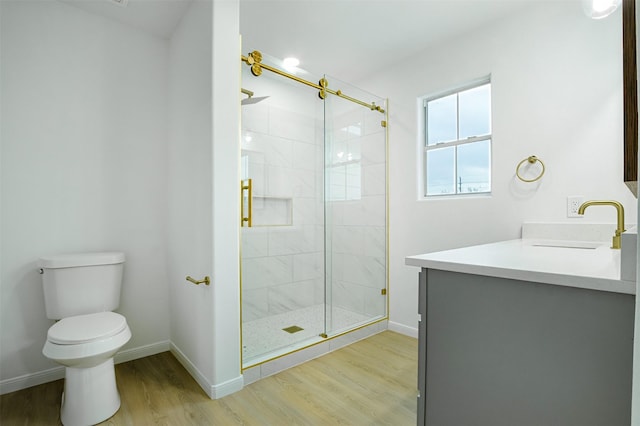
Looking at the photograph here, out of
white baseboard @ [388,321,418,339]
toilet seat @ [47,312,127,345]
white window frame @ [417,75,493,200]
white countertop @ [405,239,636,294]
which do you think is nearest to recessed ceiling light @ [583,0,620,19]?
Answer: white window frame @ [417,75,493,200]

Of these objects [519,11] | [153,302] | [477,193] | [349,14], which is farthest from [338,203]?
[519,11]

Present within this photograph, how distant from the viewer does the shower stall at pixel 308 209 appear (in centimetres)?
222

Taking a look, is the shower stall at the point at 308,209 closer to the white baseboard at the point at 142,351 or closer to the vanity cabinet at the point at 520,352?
the white baseboard at the point at 142,351

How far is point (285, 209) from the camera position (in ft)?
8.27

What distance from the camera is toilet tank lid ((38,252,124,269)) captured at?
6.30ft

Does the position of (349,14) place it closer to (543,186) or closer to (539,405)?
(543,186)

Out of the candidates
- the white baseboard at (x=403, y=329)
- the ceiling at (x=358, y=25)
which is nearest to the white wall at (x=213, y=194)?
the ceiling at (x=358, y=25)

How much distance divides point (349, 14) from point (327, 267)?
76.7 inches

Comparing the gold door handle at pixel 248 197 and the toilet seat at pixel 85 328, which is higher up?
the gold door handle at pixel 248 197

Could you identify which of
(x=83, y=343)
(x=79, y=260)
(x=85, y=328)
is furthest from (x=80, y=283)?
(x=83, y=343)

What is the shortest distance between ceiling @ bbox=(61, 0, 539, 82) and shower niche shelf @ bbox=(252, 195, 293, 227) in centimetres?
111

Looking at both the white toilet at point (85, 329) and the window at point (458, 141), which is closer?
the white toilet at point (85, 329)

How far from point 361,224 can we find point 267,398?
1589 mm

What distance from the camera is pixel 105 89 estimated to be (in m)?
2.30
